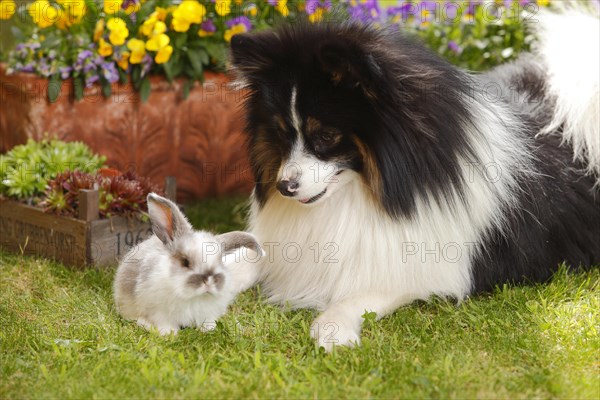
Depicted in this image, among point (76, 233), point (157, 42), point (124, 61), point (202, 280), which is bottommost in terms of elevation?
point (76, 233)

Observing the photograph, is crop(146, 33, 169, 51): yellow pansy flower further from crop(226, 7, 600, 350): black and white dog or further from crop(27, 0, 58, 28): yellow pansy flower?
crop(226, 7, 600, 350): black and white dog

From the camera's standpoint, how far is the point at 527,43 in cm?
457

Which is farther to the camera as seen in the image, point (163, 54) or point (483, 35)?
point (483, 35)

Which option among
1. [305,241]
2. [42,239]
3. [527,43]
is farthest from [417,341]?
[527,43]

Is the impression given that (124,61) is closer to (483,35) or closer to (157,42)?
(157,42)

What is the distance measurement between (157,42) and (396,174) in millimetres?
1795

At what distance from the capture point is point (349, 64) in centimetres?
246

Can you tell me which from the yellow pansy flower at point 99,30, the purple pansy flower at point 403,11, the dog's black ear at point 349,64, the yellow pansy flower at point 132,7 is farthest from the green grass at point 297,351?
the purple pansy flower at point 403,11

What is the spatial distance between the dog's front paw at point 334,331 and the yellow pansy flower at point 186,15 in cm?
198

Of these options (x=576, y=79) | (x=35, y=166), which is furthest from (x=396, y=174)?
(x=35, y=166)

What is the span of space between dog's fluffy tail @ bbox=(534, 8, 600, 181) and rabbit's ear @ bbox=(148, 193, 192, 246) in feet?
5.20

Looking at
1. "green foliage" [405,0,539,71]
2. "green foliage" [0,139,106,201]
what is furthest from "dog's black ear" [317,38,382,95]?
"green foliage" [405,0,539,71]

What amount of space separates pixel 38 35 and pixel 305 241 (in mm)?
2152

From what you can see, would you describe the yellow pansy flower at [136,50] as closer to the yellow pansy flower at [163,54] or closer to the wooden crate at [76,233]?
the yellow pansy flower at [163,54]
